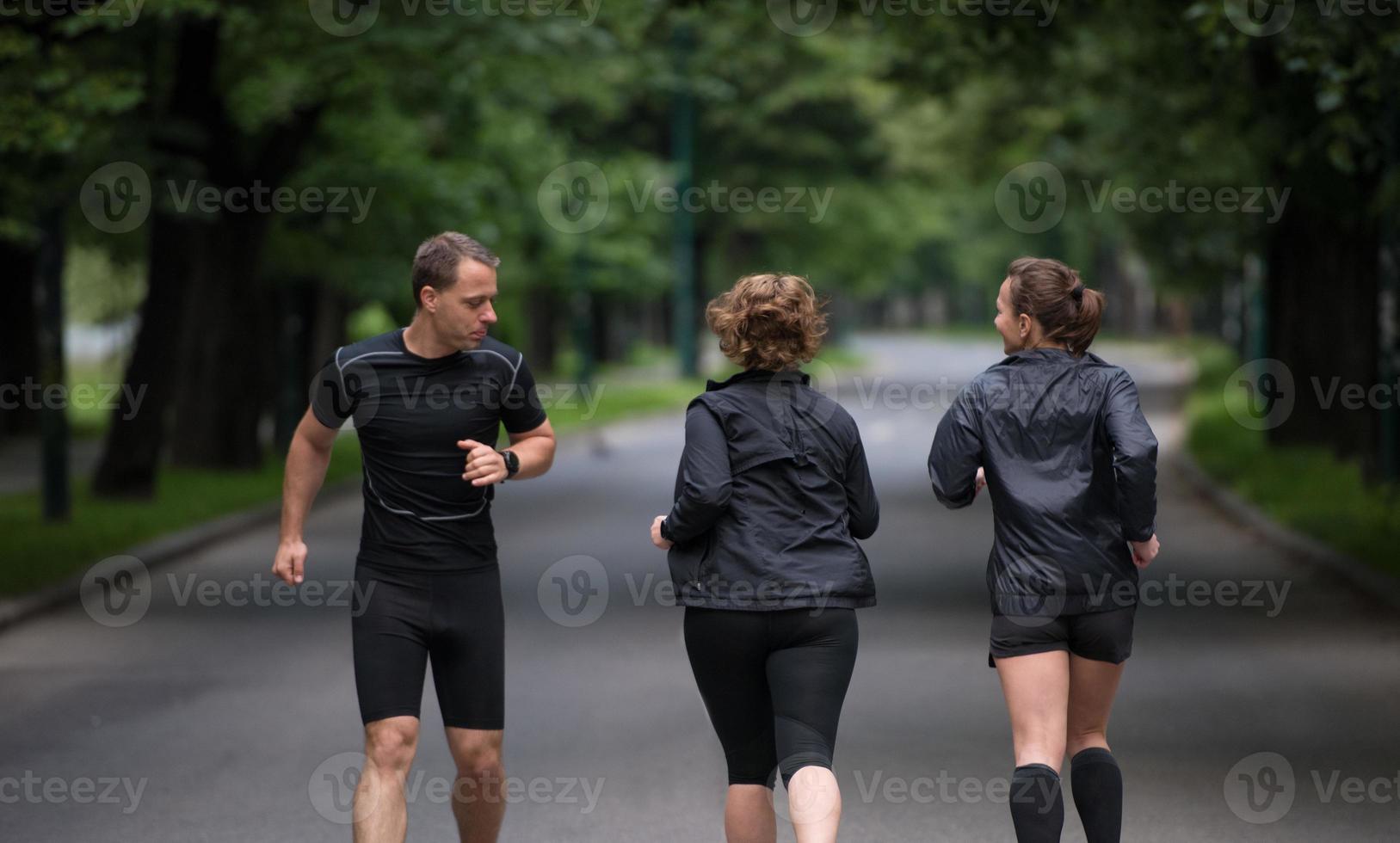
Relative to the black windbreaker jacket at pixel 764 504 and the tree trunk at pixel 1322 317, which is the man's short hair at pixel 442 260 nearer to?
the black windbreaker jacket at pixel 764 504

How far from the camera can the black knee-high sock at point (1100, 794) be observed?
505cm

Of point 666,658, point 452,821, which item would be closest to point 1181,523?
point 666,658

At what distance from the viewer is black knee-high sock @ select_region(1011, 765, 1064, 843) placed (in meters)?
4.84

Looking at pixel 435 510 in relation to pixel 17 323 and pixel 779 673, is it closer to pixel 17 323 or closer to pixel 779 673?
pixel 779 673

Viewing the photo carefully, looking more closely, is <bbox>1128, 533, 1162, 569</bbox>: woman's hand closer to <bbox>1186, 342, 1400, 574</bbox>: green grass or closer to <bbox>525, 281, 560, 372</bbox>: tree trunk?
<bbox>1186, 342, 1400, 574</bbox>: green grass

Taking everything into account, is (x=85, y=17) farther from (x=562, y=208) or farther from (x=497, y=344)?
(x=562, y=208)

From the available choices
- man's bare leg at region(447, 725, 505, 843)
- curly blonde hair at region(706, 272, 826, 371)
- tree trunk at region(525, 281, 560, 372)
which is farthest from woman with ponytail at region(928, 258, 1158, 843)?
tree trunk at region(525, 281, 560, 372)

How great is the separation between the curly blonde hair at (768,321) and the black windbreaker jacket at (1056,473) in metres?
0.48

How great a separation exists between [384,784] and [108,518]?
12150 mm

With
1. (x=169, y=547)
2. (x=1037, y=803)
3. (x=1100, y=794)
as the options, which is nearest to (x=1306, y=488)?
(x=169, y=547)

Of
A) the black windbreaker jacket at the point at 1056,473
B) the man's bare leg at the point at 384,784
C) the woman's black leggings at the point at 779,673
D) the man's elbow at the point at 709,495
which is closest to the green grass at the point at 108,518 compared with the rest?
the man's bare leg at the point at 384,784

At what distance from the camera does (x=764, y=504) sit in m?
4.70

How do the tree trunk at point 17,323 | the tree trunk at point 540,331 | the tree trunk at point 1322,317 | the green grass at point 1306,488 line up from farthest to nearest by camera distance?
1. the tree trunk at point 540,331
2. the tree trunk at point 17,323
3. the tree trunk at point 1322,317
4. the green grass at point 1306,488

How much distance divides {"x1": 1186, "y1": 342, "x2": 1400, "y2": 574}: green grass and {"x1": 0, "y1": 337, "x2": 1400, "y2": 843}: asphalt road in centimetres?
54
